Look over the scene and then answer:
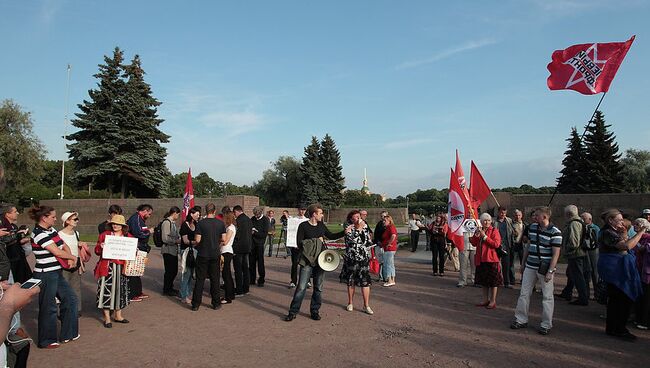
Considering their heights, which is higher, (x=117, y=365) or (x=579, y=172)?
(x=579, y=172)

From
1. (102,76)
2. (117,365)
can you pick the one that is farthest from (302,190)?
(117,365)

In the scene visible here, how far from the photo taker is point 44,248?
18.4ft

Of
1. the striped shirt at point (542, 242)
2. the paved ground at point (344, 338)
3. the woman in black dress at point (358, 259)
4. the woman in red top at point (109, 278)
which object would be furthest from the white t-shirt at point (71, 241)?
the striped shirt at point (542, 242)

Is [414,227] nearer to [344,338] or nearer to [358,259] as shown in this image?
[358,259]

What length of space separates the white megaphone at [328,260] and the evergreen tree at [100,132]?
2940 cm

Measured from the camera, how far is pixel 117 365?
200 inches

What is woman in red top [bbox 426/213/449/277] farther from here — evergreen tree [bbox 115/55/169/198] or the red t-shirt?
evergreen tree [bbox 115/55/169/198]

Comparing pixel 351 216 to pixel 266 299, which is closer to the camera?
pixel 351 216

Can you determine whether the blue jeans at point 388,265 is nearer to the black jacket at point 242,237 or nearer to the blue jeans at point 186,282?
the black jacket at point 242,237

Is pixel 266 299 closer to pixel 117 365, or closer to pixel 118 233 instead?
pixel 118 233

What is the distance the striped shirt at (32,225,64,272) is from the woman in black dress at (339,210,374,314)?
14.9ft

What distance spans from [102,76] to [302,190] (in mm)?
33984

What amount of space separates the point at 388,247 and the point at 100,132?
2996 centimetres

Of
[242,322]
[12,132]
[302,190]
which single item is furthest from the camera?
[302,190]
